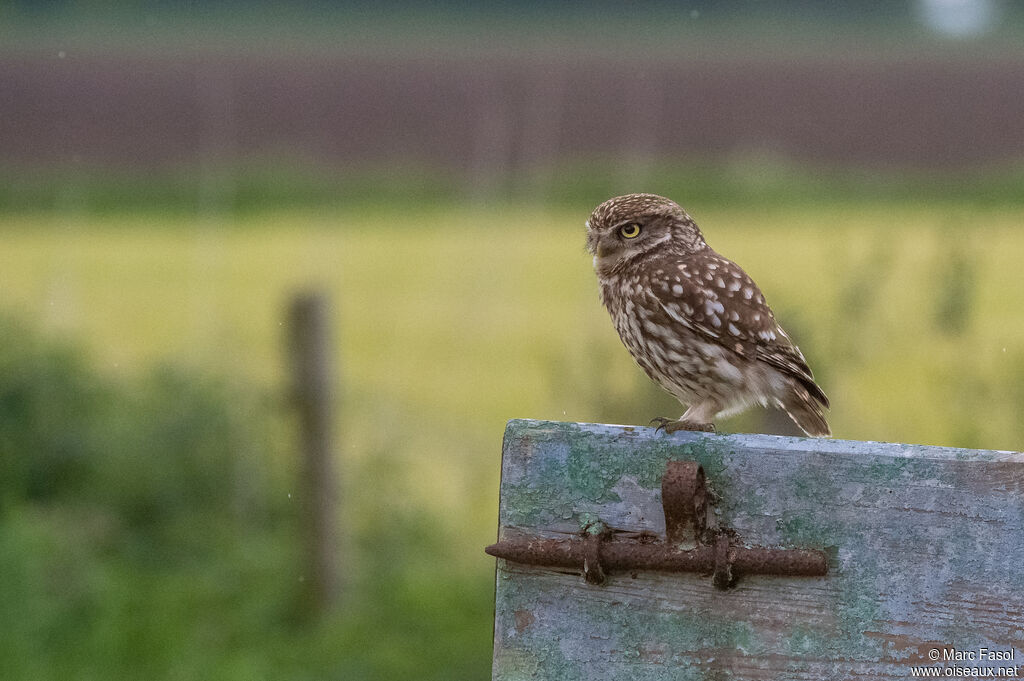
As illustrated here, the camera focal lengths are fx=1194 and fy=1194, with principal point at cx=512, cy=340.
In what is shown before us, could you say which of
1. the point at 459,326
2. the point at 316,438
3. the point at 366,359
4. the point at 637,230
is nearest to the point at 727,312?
the point at 637,230

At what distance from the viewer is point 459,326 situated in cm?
961

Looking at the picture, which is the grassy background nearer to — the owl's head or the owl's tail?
the owl's tail

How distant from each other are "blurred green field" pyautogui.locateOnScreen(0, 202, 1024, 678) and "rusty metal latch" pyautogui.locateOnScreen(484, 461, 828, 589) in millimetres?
1932

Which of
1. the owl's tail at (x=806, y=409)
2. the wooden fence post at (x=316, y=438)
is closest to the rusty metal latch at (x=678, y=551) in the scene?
the owl's tail at (x=806, y=409)

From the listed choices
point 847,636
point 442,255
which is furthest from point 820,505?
point 442,255

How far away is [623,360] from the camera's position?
21.6 ft

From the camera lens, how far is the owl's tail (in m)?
3.35

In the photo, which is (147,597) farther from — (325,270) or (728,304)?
(325,270)

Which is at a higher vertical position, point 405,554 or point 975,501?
point 975,501

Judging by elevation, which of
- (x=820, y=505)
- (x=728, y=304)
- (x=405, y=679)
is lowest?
(x=405, y=679)

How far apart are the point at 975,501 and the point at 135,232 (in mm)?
11169

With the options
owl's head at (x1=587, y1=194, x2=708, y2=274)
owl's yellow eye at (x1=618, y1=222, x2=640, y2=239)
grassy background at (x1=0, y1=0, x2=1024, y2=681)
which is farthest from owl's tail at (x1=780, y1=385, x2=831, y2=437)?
grassy background at (x1=0, y1=0, x2=1024, y2=681)

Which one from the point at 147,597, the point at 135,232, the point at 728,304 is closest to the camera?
the point at 728,304

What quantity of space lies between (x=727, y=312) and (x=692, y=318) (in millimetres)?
96
